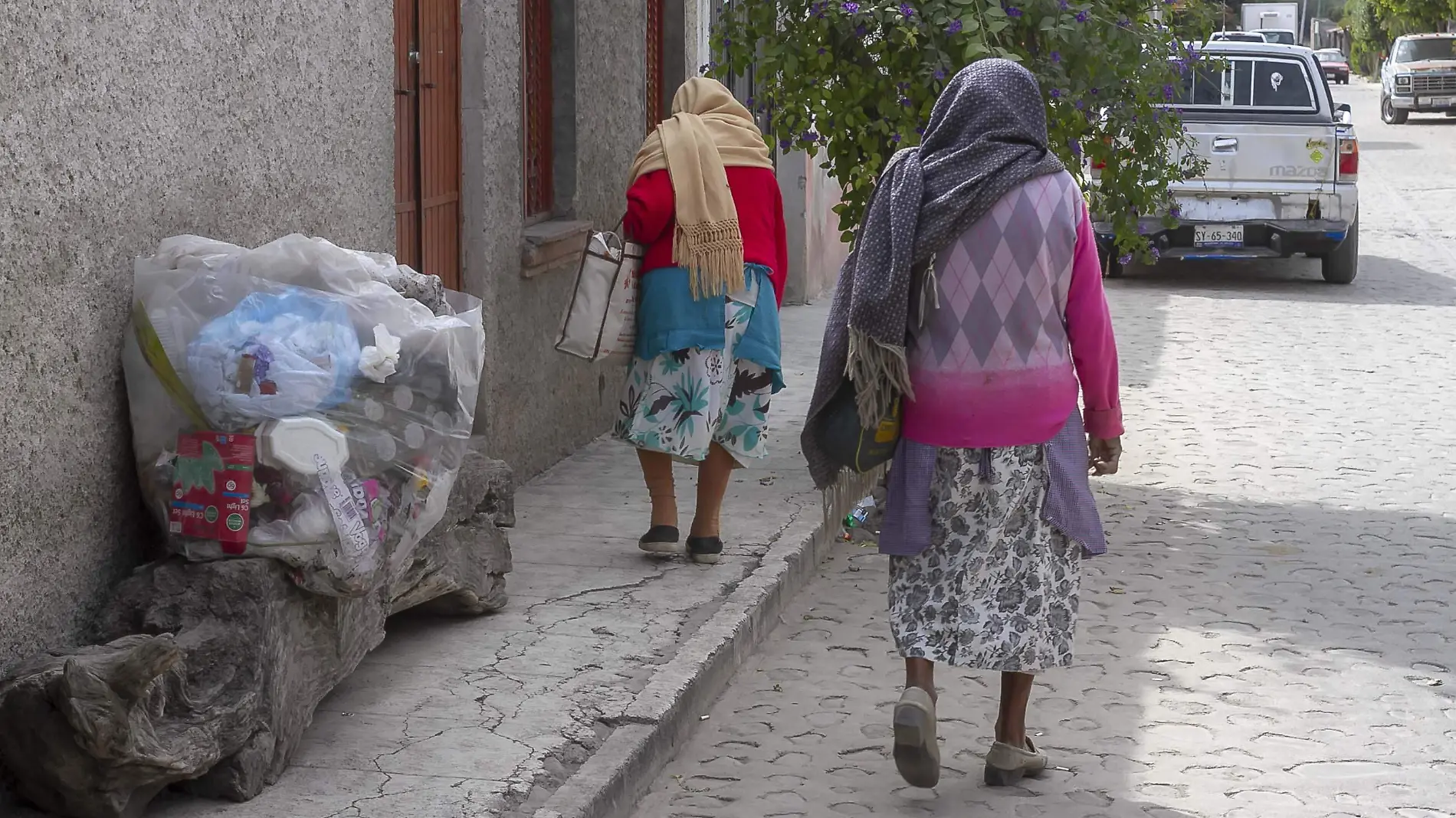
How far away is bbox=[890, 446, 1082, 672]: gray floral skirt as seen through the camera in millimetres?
4156

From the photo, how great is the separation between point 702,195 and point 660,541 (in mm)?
1235

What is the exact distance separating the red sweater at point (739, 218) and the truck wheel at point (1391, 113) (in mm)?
36374

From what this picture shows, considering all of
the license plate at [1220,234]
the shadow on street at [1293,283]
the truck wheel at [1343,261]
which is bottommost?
the shadow on street at [1293,283]

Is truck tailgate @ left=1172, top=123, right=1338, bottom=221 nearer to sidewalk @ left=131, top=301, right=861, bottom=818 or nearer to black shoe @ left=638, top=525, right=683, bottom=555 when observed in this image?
sidewalk @ left=131, top=301, right=861, bottom=818

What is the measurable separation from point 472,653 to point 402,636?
280 mm

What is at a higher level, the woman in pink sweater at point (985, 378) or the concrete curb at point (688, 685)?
the woman in pink sweater at point (985, 378)

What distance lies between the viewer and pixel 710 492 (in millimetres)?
6117

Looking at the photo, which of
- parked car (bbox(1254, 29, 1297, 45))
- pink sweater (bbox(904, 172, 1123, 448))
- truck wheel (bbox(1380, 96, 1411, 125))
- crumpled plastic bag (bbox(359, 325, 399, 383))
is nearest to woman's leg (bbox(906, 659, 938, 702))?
pink sweater (bbox(904, 172, 1123, 448))

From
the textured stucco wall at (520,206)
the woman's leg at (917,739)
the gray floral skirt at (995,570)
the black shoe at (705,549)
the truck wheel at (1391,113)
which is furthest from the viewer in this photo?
the truck wheel at (1391,113)

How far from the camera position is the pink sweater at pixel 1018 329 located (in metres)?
4.09

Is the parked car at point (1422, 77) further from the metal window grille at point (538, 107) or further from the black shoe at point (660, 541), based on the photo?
the black shoe at point (660, 541)

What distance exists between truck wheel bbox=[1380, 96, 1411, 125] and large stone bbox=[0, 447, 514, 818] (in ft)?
126

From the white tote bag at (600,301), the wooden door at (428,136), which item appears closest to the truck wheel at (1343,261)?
the wooden door at (428,136)

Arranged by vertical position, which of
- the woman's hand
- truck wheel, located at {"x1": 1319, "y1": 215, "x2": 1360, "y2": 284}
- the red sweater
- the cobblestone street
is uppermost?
the red sweater
